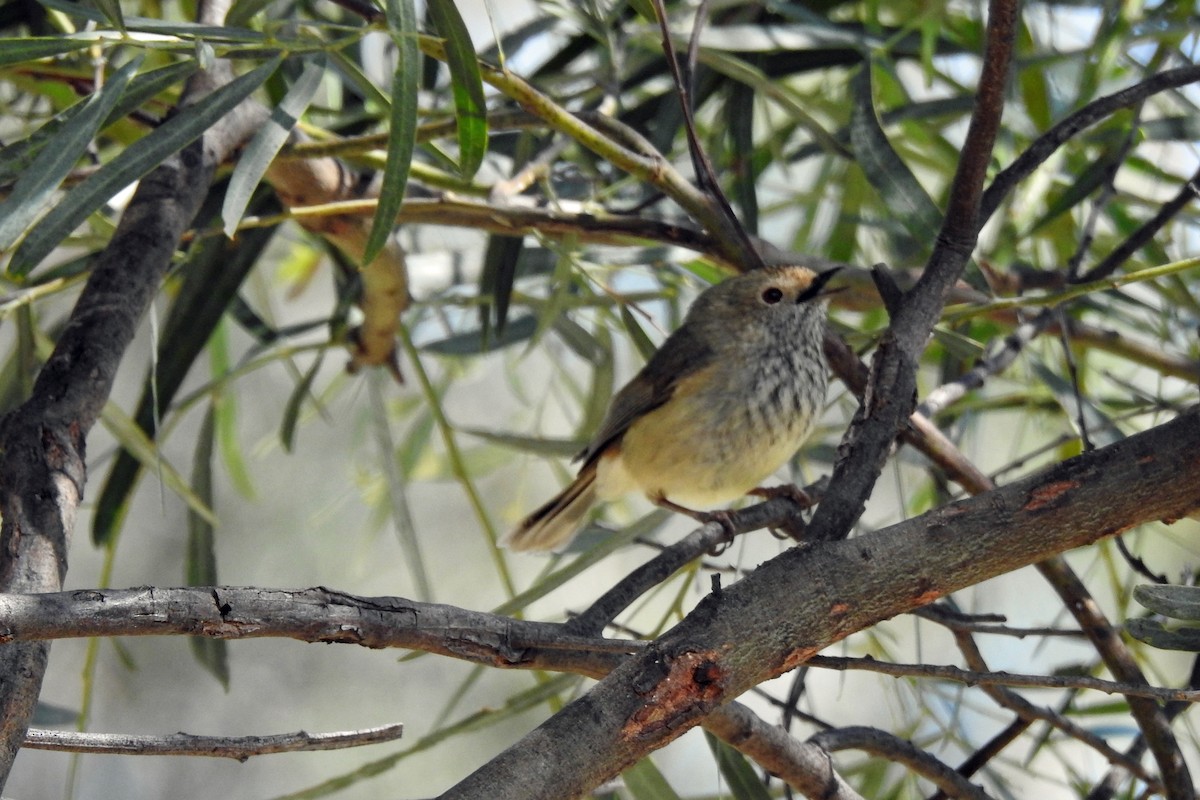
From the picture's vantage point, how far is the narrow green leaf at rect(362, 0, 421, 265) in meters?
1.55

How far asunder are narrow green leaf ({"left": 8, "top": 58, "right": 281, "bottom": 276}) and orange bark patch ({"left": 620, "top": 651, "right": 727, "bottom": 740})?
849 millimetres

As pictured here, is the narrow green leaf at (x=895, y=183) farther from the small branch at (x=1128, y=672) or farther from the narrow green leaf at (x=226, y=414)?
the narrow green leaf at (x=226, y=414)

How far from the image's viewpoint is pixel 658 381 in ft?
10.1

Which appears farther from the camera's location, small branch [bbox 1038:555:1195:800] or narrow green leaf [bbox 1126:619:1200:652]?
small branch [bbox 1038:555:1195:800]

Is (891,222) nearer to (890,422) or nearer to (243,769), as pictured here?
(890,422)

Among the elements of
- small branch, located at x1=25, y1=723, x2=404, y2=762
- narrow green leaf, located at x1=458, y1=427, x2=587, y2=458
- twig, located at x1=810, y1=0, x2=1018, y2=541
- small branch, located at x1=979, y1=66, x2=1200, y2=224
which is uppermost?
→ narrow green leaf, located at x1=458, y1=427, x2=587, y2=458

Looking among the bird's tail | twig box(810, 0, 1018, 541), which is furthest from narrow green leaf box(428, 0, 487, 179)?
the bird's tail

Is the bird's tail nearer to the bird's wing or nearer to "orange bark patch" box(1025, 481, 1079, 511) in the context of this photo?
the bird's wing

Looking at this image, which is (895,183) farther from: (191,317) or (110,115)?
(191,317)

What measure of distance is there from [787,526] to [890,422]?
Result: 0.53 metres

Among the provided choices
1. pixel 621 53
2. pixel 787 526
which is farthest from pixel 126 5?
pixel 787 526

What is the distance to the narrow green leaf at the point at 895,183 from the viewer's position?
214 cm

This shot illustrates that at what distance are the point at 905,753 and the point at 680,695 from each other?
2.43ft

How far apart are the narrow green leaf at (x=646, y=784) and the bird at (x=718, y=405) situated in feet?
2.90
